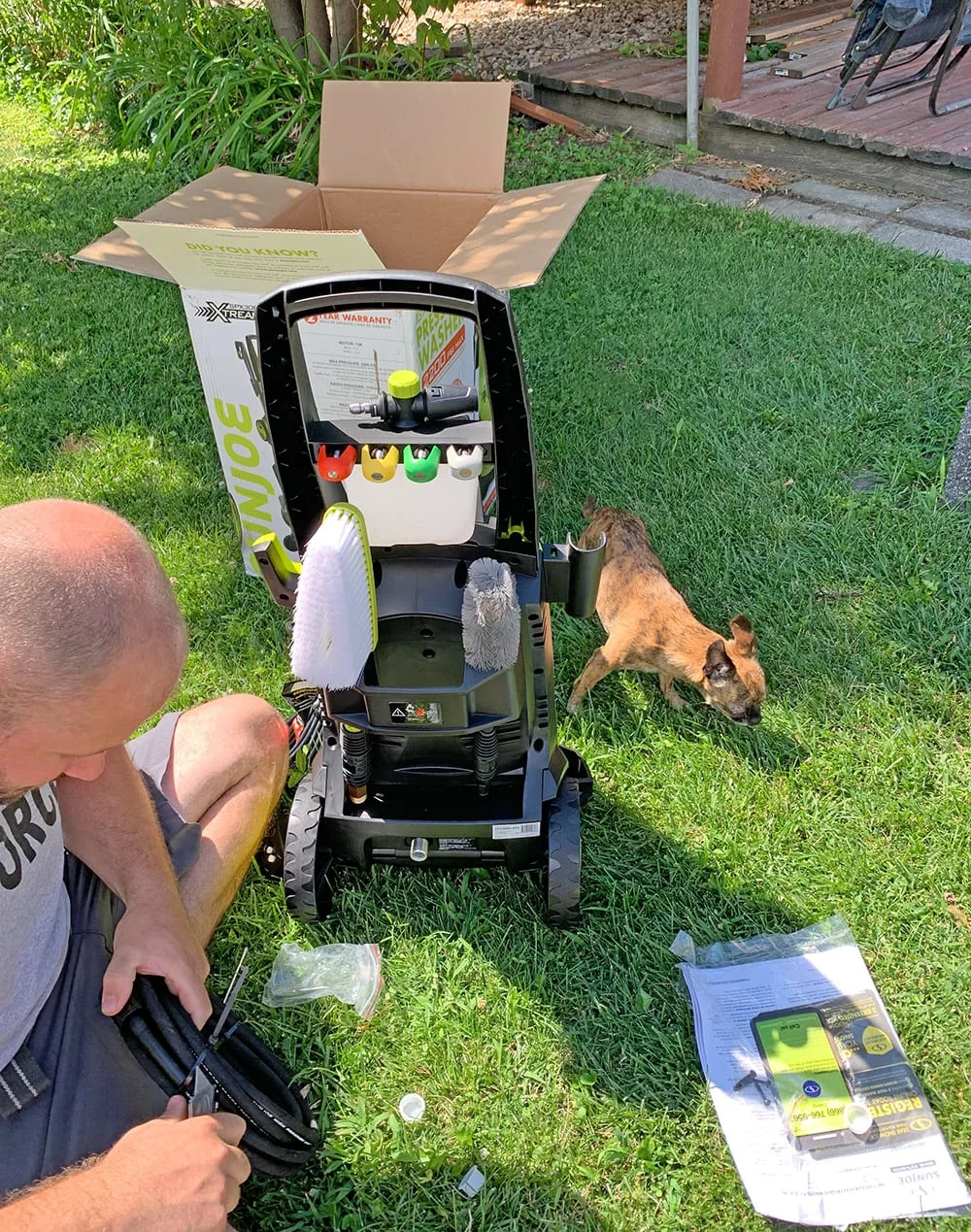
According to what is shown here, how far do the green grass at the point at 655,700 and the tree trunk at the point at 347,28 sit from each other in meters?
2.57

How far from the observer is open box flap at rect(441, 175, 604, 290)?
244 centimetres

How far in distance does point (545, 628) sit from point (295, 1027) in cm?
111

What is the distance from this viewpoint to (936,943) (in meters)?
2.27

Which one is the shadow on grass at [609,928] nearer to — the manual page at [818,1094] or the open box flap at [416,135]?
the manual page at [818,1094]

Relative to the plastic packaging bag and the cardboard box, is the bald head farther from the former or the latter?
the plastic packaging bag

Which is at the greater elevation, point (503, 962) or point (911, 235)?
point (911, 235)

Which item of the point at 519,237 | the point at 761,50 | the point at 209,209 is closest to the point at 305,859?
the point at 519,237

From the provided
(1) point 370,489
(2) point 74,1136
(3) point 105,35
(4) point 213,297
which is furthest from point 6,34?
(2) point 74,1136

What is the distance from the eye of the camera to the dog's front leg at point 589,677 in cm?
288

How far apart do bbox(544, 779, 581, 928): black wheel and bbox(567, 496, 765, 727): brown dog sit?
68cm

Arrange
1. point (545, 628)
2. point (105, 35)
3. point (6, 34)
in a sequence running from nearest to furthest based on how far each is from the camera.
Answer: point (545, 628), point (105, 35), point (6, 34)

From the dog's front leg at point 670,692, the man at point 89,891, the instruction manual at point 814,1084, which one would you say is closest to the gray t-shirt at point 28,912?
the man at point 89,891

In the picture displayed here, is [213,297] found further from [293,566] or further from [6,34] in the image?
[6,34]

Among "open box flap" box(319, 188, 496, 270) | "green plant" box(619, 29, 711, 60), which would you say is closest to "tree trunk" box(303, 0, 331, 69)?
"green plant" box(619, 29, 711, 60)
